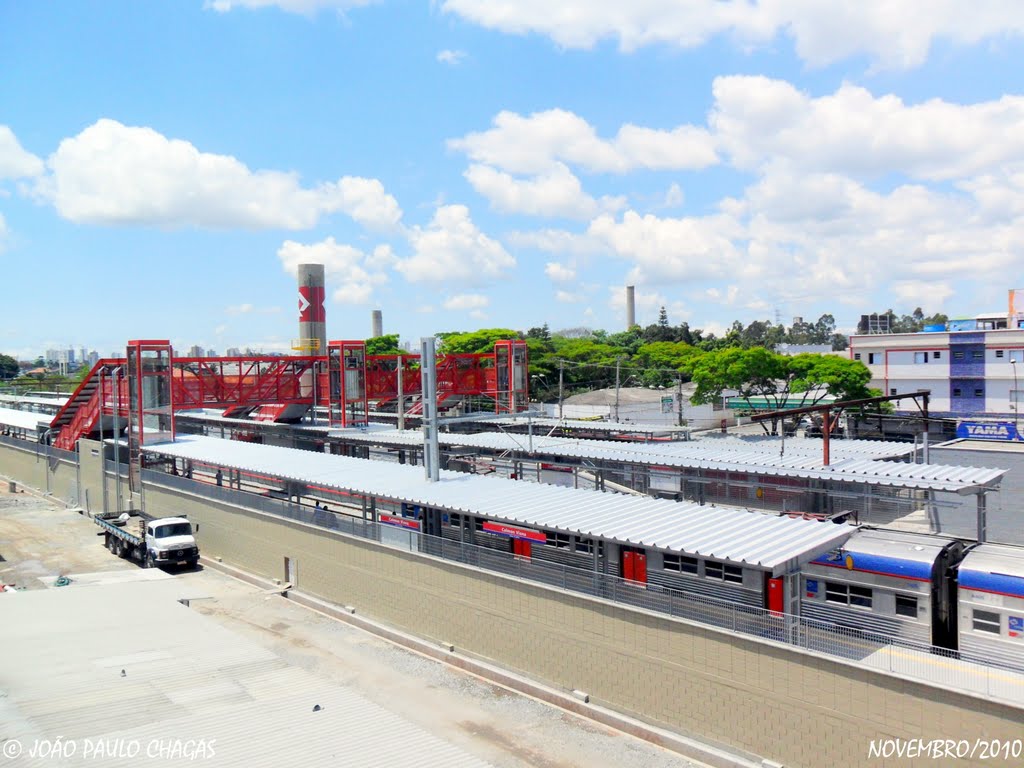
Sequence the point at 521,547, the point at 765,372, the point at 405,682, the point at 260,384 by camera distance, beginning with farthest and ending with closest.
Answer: the point at 765,372, the point at 260,384, the point at 521,547, the point at 405,682

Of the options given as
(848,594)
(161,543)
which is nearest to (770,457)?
(848,594)

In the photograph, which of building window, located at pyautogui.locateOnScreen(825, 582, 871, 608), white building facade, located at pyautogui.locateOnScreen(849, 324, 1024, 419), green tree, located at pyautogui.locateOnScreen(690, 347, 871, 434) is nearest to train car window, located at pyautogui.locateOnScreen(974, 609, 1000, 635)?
building window, located at pyautogui.locateOnScreen(825, 582, 871, 608)

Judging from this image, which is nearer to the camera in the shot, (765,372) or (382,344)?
(765,372)

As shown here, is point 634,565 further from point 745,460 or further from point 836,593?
point 745,460

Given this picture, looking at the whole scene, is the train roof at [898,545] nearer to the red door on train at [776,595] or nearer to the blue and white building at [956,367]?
the red door on train at [776,595]

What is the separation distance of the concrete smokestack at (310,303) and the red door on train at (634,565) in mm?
52957

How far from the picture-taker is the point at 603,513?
2288 centimetres

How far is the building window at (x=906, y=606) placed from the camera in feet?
58.9

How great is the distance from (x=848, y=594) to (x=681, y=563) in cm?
412

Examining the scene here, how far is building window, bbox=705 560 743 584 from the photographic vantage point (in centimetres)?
1938

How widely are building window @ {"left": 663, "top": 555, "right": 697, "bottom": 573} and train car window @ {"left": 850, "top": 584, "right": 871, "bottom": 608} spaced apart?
383 cm

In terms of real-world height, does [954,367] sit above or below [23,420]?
above

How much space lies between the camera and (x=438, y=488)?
28109mm

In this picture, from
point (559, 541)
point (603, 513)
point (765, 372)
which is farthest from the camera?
point (765, 372)
